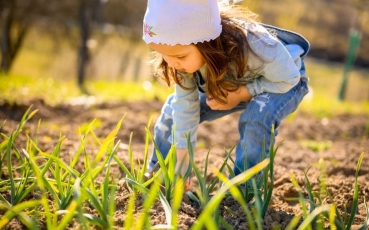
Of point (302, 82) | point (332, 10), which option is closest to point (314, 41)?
point (332, 10)

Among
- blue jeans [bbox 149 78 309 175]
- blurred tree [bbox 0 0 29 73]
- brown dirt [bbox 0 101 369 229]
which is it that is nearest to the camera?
brown dirt [bbox 0 101 369 229]

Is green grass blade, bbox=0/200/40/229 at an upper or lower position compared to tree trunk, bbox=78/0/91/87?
upper

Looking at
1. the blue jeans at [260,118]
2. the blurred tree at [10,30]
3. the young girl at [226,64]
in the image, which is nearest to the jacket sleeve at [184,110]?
the young girl at [226,64]

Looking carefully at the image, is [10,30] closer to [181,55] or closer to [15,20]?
[15,20]

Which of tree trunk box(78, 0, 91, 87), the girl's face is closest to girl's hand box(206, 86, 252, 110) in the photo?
the girl's face

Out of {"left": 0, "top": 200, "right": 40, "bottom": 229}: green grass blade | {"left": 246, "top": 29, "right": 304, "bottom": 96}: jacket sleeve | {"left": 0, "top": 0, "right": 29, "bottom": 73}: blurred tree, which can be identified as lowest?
{"left": 0, "top": 0, "right": 29, "bottom": 73}: blurred tree

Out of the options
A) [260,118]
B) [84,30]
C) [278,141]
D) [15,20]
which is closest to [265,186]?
[260,118]

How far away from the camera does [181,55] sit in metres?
2.12

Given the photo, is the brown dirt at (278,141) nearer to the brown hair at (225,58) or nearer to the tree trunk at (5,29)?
the brown hair at (225,58)

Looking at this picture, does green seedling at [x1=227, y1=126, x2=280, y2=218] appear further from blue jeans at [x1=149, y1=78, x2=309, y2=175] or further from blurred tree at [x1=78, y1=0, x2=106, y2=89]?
blurred tree at [x1=78, y1=0, x2=106, y2=89]

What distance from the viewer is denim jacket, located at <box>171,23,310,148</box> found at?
2230mm

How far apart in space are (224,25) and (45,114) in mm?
2722

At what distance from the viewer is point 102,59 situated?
1158cm

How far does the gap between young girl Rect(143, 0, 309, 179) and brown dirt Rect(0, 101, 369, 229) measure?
31 centimetres
